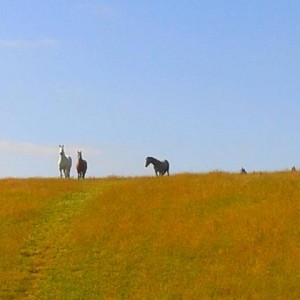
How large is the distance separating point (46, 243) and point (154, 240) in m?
4.56

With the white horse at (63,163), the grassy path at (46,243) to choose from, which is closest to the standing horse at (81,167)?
the white horse at (63,163)

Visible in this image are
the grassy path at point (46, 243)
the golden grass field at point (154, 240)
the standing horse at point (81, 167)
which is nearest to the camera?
the golden grass field at point (154, 240)

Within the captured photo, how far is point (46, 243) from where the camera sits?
3198 centimetres

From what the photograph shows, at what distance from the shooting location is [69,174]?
176ft

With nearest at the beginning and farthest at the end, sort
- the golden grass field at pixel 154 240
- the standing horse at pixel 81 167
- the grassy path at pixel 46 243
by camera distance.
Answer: the golden grass field at pixel 154 240 → the grassy path at pixel 46 243 → the standing horse at pixel 81 167

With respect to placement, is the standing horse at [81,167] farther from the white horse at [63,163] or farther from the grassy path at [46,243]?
the grassy path at [46,243]

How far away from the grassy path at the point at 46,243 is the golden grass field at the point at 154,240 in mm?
42

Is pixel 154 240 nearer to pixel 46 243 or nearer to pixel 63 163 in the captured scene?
pixel 46 243

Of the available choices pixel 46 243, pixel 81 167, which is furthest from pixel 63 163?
pixel 46 243

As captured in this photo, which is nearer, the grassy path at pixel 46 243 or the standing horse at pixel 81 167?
the grassy path at pixel 46 243

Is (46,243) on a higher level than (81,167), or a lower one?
lower

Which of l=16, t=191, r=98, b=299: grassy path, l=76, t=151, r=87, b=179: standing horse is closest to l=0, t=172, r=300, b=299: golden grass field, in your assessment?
l=16, t=191, r=98, b=299: grassy path

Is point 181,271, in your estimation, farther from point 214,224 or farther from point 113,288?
point 214,224

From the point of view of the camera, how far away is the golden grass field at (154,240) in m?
27.2
